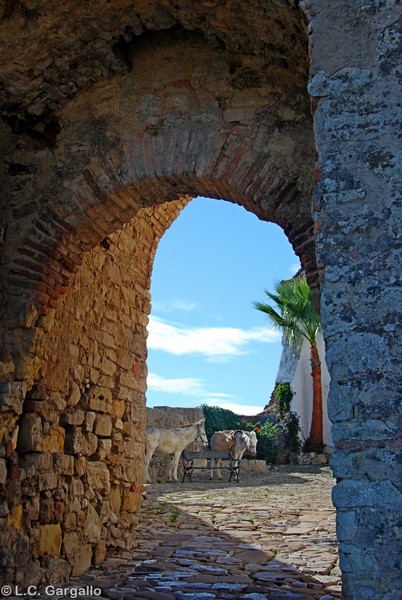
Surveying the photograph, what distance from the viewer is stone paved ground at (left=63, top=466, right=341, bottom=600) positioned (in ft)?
13.6

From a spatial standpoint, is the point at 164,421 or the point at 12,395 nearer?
the point at 12,395

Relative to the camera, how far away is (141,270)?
20.3ft

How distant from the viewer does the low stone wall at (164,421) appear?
1227cm

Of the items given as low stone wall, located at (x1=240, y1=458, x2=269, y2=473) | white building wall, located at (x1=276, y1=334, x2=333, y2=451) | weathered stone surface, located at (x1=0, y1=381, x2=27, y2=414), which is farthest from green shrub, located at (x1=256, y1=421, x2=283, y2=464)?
weathered stone surface, located at (x1=0, y1=381, x2=27, y2=414)

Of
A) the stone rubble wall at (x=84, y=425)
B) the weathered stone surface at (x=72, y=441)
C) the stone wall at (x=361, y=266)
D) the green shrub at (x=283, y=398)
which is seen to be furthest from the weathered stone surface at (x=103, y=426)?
the green shrub at (x=283, y=398)

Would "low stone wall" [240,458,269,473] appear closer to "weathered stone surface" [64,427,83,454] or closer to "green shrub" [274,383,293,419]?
"green shrub" [274,383,293,419]

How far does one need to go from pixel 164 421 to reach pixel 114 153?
9.18m

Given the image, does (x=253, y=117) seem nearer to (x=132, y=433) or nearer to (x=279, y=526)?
(x=132, y=433)

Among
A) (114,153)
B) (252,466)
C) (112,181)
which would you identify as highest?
(114,153)

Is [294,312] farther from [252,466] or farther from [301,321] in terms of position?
[252,466]

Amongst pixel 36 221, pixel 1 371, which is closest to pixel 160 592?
pixel 1 371

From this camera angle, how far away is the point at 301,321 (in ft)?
56.4

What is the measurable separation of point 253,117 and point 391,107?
1.42 meters

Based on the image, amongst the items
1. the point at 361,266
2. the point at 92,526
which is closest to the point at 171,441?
the point at 92,526
